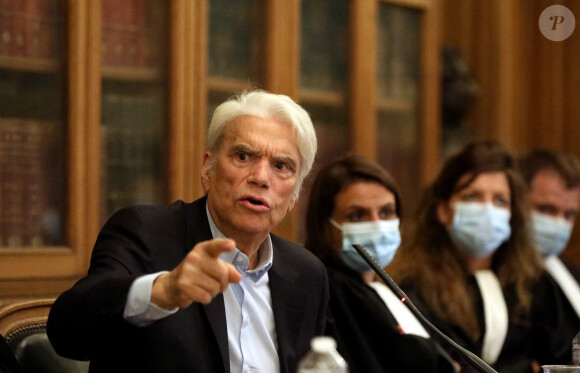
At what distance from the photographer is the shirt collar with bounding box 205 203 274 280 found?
180 cm

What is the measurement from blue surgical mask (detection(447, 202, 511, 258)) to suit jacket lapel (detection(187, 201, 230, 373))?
136 centimetres

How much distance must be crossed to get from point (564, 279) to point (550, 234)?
0.22 m

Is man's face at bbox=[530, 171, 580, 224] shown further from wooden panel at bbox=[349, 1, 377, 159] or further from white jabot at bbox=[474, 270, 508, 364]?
wooden panel at bbox=[349, 1, 377, 159]

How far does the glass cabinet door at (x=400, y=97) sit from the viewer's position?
11.7ft

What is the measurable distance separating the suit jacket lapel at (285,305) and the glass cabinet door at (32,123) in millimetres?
983

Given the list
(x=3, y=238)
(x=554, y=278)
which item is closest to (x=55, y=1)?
(x=3, y=238)

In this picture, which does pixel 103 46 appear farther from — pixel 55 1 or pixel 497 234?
pixel 497 234

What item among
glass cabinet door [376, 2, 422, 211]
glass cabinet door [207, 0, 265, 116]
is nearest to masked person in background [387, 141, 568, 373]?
glass cabinet door [376, 2, 422, 211]

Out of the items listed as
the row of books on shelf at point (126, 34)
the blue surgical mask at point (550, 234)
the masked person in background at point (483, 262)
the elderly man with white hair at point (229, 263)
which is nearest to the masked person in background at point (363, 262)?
the masked person in background at point (483, 262)

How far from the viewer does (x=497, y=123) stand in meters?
4.20

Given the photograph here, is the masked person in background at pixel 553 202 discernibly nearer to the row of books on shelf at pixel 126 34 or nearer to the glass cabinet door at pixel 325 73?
the glass cabinet door at pixel 325 73

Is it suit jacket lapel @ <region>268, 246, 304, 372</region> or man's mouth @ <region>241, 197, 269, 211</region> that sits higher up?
man's mouth @ <region>241, 197, 269, 211</region>

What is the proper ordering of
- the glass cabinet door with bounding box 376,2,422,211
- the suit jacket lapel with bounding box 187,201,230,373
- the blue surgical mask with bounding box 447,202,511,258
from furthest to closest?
1. the glass cabinet door with bounding box 376,2,422,211
2. the blue surgical mask with bounding box 447,202,511,258
3. the suit jacket lapel with bounding box 187,201,230,373

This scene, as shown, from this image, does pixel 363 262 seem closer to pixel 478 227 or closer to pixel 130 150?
pixel 478 227
